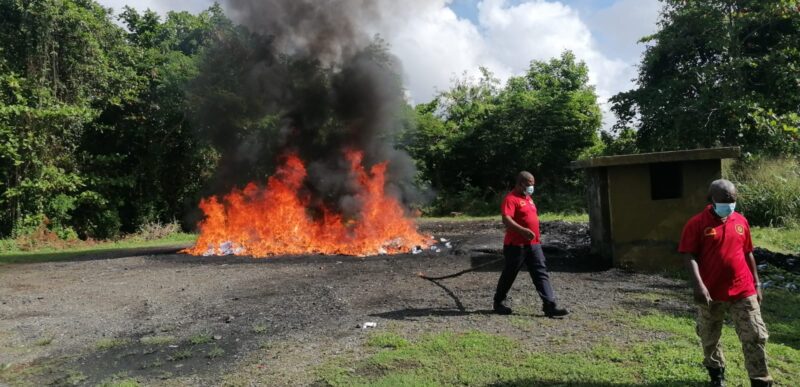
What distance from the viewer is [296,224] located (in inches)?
525

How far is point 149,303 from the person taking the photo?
7.88m

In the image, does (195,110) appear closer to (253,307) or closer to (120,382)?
(253,307)

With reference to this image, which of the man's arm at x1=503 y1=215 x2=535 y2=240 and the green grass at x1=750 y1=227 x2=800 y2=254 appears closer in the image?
the man's arm at x1=503 y1=215 x2=535 y2=240

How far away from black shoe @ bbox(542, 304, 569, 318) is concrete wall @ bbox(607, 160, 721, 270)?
3.29m

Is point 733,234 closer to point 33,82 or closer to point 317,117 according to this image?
point 317,117

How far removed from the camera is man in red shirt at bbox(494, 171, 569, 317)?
6.37 metres

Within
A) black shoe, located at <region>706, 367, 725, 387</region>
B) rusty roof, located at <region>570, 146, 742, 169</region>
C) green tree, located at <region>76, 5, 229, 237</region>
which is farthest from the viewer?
green tree, located at <region>76, 5, 229, 237</region>

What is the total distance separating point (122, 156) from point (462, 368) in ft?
61.3

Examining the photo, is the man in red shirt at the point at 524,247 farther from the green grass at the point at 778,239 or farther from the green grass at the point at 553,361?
the green grass at the point at 778,239

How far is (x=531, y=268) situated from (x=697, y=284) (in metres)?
2.57

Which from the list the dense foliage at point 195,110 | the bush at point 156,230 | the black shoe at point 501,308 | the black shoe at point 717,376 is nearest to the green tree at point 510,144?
the dense foliage at point 195,110

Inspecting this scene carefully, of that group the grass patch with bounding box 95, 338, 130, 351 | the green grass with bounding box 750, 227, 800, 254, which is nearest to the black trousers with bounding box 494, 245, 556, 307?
the grass patch with bounding box 95, 338, 130, 351

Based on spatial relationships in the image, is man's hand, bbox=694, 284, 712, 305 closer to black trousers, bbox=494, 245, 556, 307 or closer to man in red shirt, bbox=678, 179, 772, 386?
man in red shirt, bbox=678, 179, 772, 386

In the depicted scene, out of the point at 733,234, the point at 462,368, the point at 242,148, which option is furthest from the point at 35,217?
the point at 733,234
